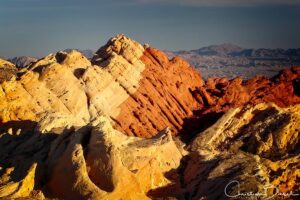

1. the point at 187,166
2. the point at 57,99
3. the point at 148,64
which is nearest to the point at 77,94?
the point at 57,99

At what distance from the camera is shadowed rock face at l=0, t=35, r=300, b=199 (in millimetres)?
26938

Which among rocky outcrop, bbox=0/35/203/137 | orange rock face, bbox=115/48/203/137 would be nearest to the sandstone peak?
rocky outcrop, bbox=0/35/203/137

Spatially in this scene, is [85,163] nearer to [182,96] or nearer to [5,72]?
[182,96]

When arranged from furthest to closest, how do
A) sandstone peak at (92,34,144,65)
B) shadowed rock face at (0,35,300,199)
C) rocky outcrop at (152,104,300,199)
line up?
sandstone peak at (92,34,144,65) < shadowed rock face at (0,35,300,199) < rocky outcrop at (152,104,300,199)

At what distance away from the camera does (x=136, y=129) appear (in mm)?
44156

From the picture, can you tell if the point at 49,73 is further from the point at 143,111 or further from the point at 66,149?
the point at 66,149

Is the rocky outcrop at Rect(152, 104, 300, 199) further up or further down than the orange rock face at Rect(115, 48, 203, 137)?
further down

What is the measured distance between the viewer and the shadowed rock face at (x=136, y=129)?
26938 millimetres

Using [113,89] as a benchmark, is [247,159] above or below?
below

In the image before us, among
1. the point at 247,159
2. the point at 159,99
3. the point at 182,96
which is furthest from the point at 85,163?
the point at 182,96

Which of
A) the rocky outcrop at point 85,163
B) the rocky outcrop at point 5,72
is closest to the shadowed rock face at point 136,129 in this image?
the rocky outcrop at point 85,163

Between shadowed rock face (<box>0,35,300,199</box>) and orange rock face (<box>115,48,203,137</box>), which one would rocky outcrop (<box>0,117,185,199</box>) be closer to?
shadowed rock face (<box>0,35,300,199</box>)

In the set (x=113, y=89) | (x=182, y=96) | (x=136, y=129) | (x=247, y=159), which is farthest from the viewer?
(x=182, y=96)

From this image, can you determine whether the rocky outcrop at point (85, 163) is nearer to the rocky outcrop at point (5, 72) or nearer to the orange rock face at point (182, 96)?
the orange rock face at point (182, 96)
